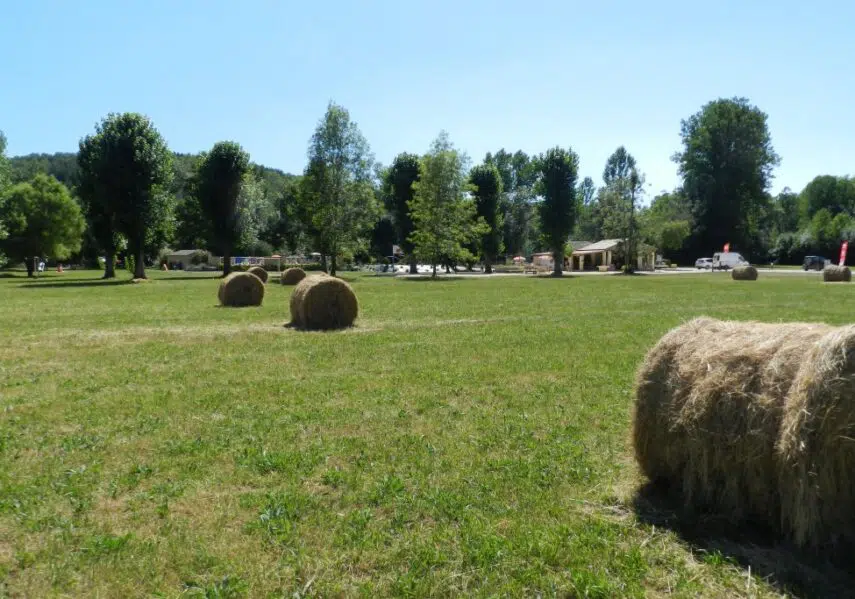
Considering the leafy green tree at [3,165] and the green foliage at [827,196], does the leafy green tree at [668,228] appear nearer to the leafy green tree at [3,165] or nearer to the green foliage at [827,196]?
the green foliage at [827,196]

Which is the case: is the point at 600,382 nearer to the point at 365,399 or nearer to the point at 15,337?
the point at 365,399

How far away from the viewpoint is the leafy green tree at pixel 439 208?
6506cm

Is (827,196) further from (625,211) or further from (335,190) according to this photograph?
(335,190)

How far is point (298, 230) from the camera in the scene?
88000mm

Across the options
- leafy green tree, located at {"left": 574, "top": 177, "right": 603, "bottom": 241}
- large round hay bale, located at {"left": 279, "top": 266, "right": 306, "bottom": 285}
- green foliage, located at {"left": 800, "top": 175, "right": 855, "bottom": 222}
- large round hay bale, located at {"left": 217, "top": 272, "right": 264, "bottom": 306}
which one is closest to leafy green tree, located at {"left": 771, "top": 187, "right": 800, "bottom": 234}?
green foliage, located at {"left": 800, "top": 175, "right": 855, "bottom": 222}

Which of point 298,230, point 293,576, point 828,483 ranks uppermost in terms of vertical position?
point 298,230

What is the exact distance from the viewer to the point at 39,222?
73.9m

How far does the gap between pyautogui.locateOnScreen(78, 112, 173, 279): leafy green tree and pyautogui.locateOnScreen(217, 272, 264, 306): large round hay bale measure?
30.1 m

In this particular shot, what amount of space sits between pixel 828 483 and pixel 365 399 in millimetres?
6160

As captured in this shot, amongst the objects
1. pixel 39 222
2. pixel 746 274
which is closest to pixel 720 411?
pixel 746 274

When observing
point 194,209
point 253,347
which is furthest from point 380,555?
point 194,209

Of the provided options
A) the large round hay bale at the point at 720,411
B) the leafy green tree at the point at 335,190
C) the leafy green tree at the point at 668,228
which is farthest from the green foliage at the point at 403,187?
the large round hay bale at the point at 720,411

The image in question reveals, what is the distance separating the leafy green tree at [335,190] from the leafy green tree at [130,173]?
584 inches

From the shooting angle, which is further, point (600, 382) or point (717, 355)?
point (600, 382)
